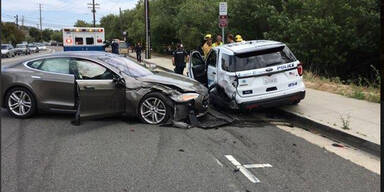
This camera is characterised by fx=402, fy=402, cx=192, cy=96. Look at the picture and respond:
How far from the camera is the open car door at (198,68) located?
10.7 metres

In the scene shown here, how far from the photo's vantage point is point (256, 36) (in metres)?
26.3

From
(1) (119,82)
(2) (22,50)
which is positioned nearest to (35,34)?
(2) (22,50)

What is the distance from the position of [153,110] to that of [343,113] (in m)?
4.07

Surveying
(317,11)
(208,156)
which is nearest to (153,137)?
(208,156)

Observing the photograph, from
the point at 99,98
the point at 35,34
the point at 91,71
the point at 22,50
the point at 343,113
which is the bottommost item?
the point at 343,113

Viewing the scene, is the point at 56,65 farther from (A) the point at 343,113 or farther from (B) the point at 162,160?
(A) the point at 343,113

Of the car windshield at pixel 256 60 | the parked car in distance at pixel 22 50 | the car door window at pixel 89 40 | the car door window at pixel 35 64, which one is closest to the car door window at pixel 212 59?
the car windshield at pixel 256 60

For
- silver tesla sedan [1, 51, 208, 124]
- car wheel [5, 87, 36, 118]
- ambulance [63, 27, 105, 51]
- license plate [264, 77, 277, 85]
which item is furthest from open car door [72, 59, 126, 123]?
ambulance [63, 27, 105, 51]

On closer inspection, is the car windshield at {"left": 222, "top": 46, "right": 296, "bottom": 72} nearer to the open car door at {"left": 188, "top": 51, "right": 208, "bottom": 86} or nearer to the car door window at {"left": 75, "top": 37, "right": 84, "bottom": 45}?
the open car door at {"left": 188, "top": 51, "right": 208, "bottom": 86}

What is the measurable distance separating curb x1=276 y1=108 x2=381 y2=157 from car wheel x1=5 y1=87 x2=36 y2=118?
5.48 m

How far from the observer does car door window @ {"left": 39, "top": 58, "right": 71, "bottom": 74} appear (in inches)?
327

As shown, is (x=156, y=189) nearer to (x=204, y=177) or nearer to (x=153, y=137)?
(x=204, y=177)

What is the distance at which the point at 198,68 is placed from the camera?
10.9 meters

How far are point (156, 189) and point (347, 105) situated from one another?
648 centimetres
